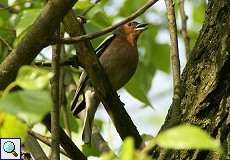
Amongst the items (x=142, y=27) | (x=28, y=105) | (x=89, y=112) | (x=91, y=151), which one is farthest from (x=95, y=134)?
(x=28, y=105)

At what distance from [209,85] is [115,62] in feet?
9.61

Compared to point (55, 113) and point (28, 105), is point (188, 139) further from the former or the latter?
point (55, 113)

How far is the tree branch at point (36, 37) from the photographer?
7.10 feet

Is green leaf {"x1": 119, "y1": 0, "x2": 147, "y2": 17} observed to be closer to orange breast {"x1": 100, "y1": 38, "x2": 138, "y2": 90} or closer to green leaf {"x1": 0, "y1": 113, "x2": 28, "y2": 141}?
orange breast {"x1": 100, "y1": 38, "x2": 138, "y2": 90}

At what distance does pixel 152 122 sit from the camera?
580 cm

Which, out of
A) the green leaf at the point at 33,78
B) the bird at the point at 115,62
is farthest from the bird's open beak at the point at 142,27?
the green leaf at the point at 33,78

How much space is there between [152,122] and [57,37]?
3.44 meters

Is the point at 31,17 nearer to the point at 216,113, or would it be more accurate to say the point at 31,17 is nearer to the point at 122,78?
the point at 216,113

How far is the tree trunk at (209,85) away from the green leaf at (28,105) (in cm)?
139

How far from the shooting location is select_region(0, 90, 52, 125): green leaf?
4.27 feet

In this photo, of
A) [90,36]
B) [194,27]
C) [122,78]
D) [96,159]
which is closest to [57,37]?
[90,36]

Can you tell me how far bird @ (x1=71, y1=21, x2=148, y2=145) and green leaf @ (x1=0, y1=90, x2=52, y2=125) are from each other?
9.88 feet

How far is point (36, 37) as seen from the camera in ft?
7.35

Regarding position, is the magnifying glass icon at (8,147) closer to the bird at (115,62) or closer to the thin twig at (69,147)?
the thin twig at (69,147)
